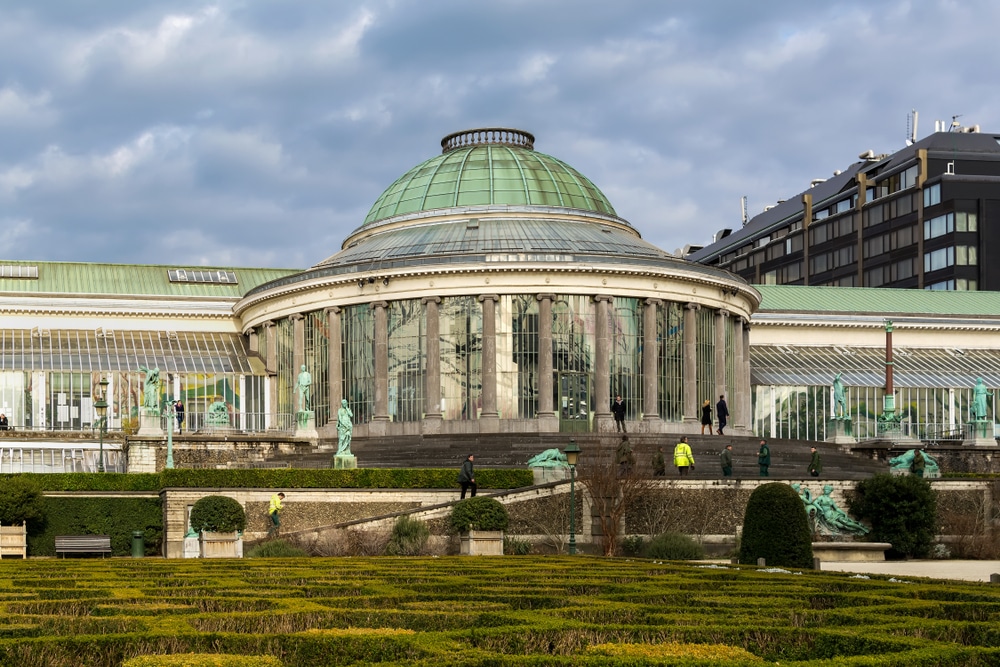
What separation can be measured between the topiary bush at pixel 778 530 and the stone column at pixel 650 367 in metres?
30.7

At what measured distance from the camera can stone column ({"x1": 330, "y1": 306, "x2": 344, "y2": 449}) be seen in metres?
67.7

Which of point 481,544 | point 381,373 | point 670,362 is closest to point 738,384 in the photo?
point 670,362

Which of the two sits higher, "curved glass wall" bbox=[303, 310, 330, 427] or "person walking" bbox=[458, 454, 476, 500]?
"curved glass wall" bbox=[303, 310, 330, 427]

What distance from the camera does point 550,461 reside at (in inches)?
1955

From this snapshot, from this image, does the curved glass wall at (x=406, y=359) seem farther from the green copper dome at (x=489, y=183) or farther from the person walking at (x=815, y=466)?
the person walking at (x=815, y=466)

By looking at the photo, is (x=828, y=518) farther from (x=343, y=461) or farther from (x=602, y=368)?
(x=602, y=368)

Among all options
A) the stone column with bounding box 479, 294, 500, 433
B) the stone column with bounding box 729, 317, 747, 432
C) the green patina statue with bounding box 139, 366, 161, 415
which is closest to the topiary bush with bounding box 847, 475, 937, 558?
the stone column with bounding box 479, 294, 500, 433

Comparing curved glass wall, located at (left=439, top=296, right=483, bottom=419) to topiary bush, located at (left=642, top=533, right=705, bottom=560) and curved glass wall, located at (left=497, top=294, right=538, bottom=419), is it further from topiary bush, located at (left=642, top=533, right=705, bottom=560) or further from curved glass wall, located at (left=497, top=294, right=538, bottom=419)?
topiary bush, located at (left=642, top=533, right=705, bottom=560)

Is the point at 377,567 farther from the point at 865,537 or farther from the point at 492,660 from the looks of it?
the point at 865,537

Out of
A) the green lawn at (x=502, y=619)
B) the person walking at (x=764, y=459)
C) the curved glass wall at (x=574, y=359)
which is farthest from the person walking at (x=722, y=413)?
the green lawn at (x=502, y=619)

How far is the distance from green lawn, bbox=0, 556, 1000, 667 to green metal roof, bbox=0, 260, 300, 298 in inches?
2157

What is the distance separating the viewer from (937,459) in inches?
2554

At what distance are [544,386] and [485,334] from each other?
11.2ft

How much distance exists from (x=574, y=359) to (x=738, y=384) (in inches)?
390
